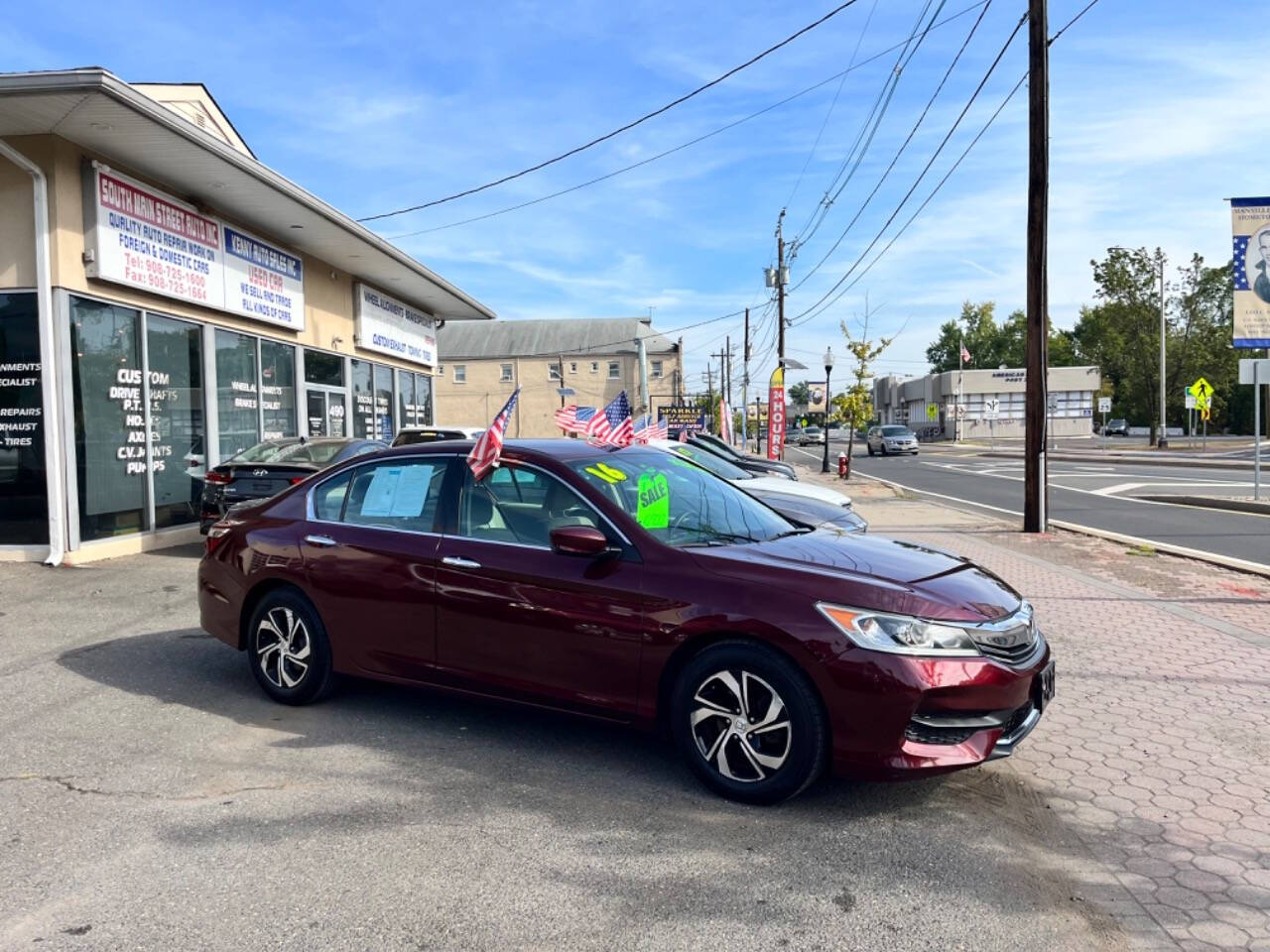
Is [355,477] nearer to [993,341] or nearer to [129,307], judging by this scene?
[129,307]

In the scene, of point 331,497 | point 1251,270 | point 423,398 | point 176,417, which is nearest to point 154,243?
point 176,417

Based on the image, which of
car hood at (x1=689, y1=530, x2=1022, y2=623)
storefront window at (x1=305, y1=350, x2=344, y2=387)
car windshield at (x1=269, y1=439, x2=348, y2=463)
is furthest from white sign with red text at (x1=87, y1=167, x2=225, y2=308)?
car hood at (x1=689, y1=530, x2=1022, y2=623)

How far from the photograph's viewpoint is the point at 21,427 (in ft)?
34.1

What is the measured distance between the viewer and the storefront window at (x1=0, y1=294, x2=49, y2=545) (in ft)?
33.9

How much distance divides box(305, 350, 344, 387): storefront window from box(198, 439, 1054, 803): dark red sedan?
11982 mm

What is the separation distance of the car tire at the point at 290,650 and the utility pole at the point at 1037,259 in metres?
11.6

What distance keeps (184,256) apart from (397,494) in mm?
9306

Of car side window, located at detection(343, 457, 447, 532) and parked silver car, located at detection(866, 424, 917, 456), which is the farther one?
parked silver car, located at detection(866, 424, 917, 456)

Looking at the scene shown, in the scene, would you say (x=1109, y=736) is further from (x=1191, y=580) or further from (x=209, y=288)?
(x=209, y=288)

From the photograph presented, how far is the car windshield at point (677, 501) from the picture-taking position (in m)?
4.61

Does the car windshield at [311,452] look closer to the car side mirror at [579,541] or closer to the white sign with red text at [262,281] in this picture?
the white sign with red text at [262,281]

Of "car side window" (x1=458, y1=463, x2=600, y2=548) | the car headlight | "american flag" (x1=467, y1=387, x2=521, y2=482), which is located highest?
"american flag" (x1=467, y1=387, x2=521, y2=482)

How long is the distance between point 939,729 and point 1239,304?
54.2 feet

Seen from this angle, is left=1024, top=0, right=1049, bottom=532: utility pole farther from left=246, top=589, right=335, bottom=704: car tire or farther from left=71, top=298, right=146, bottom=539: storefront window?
left=71, top=298, right=146, bottom=539: storefront window
